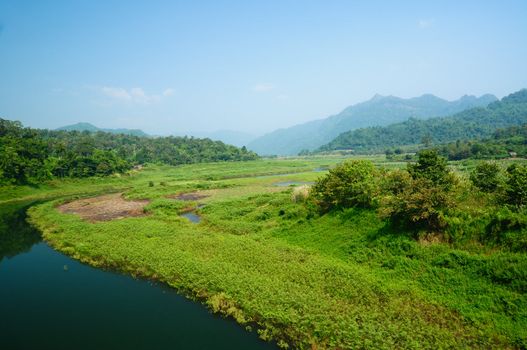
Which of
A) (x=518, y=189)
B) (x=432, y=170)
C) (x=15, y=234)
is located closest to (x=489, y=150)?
(x=432, y=170)

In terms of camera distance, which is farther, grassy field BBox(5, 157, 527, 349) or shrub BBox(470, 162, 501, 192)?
shrub BBox(470, 162, 501, 192)

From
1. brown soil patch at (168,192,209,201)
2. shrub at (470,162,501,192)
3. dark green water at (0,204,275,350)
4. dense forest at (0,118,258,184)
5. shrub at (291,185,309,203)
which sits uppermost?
dense forest at (0,118,258,184)

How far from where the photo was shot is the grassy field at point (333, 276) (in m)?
12.6

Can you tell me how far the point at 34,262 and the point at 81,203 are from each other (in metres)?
25.1

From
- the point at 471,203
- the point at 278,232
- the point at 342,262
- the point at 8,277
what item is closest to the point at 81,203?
the point at 8,277

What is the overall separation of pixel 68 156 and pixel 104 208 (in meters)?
38.9

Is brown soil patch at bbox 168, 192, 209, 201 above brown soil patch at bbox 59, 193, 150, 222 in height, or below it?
below

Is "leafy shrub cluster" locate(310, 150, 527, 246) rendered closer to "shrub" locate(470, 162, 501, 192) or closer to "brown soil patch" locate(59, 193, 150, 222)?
"shrub" locate(470, 162, 501, 192)

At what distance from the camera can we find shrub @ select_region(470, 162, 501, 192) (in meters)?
24.1

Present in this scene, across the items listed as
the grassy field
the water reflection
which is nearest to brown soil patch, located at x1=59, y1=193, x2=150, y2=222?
the water reflection

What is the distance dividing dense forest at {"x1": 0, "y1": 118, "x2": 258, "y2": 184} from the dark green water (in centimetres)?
4555

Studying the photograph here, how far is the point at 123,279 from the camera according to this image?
1989 centimetres

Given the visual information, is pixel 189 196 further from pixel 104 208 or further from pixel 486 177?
pixel 486 177

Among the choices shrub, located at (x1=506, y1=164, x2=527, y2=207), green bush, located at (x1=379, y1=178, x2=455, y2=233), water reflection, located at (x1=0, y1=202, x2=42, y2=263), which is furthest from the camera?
water reflection, located at (x1=0, y1=202, x2=42, y2=263)
